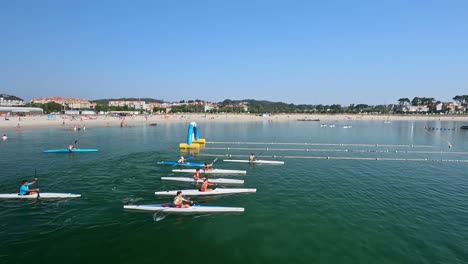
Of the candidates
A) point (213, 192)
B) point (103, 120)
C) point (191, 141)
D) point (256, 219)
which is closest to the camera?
point (256, 219)

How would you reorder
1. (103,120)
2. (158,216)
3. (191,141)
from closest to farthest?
(158,216)
(191,141)
(103,120)

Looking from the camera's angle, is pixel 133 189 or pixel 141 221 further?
pixel 133 189

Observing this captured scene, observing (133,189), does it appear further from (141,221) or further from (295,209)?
(295,209)

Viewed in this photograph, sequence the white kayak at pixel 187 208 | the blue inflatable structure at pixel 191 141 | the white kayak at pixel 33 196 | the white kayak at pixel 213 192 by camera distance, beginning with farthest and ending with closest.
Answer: the blue inflatable structure at pixel 191 141
the white kayak at pixel 213 192
the white kayak at pixel 33 196
the white kayak at pixel 187 208

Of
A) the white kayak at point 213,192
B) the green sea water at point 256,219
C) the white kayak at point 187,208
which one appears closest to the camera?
the green sea water at point 256,219

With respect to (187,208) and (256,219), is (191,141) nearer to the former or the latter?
(187,208)

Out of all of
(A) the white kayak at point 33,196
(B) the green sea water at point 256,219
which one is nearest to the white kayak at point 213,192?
(B) the green sea water at point 256,219

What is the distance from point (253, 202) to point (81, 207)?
994 centimetres

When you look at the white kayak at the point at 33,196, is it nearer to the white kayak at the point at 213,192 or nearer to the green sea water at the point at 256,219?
the green sea water at the point at 256,219

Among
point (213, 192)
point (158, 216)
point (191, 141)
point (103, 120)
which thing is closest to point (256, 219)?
point (213, 192)

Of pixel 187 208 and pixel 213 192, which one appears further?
pixel 213 192

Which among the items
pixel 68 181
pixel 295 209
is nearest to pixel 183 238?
pixel 295 209

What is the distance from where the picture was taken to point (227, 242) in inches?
477

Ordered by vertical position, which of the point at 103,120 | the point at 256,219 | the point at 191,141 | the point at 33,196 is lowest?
the point at 256,219
